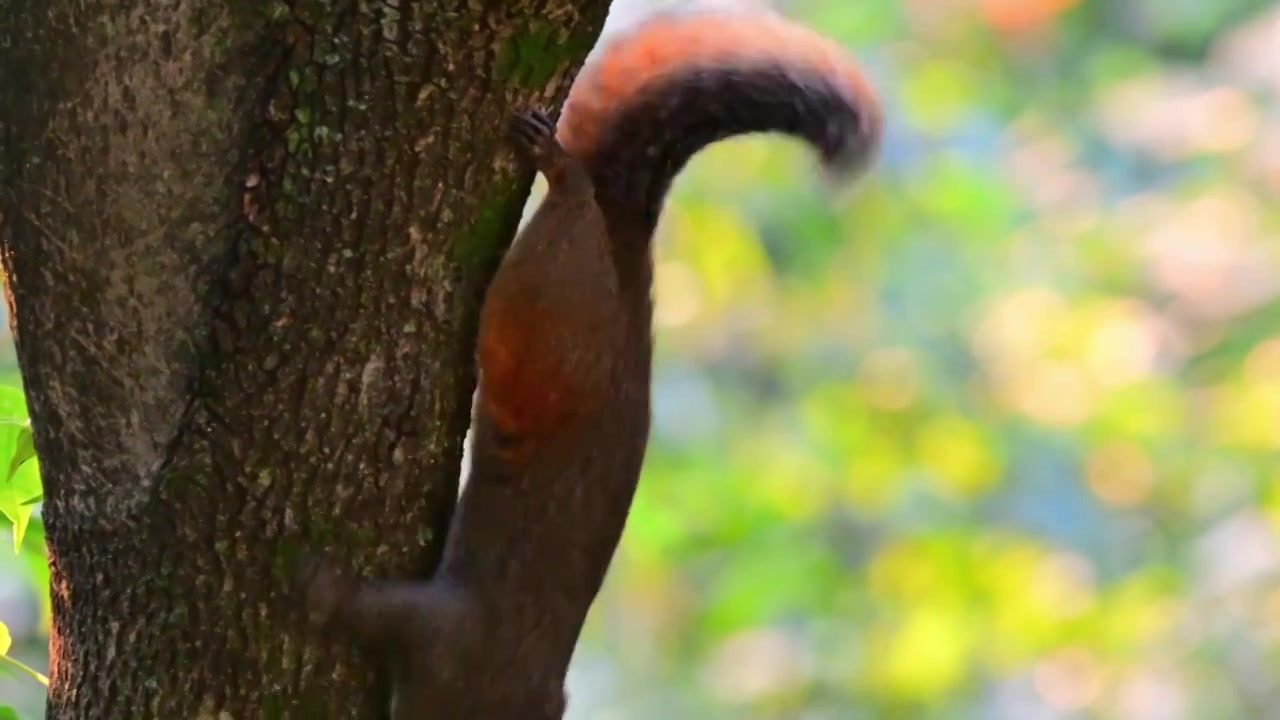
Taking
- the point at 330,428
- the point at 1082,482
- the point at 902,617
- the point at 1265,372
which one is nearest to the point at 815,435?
the point at 902,617

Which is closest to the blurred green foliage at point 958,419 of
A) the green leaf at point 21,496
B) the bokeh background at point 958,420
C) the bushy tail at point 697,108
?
the bokeh background at point 958,420

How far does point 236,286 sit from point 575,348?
0.32m

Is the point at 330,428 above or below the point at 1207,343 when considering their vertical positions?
below

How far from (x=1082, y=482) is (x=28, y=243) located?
2.60 meters

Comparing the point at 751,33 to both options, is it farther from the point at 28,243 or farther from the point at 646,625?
the point at 646,625

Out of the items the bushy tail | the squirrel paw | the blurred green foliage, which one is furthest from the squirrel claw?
the blurred green foliage

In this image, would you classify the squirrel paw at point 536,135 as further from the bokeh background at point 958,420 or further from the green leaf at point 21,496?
the bokeh background at point 958,420

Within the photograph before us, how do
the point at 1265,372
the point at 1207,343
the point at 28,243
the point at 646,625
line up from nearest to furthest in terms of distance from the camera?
the point at 28,243
the point at 1265,372
the point at 1207,343
the point at 646,625

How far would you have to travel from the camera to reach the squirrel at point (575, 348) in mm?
1169

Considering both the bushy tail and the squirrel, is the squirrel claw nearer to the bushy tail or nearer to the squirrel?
the squirrel

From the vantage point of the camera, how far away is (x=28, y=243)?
1001 mm

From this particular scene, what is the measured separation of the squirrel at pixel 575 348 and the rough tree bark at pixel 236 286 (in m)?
0.06

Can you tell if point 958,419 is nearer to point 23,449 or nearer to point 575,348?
point 575,348

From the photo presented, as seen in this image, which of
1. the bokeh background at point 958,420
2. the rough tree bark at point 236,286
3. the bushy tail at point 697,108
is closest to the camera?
the rough tree bark at point 236,286
